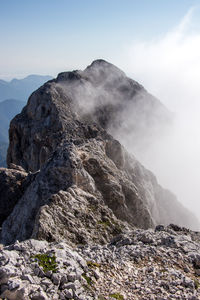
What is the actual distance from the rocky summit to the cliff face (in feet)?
0.49

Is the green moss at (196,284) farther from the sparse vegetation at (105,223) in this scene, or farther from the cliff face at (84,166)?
the sparse vegetation at (105,223)

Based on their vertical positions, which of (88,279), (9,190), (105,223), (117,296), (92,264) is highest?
(9,190)

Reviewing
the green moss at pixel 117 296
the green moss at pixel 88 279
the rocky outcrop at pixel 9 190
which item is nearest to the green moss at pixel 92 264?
the green moss at pixel 88 279

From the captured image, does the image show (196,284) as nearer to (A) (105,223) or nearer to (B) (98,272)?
(B) (98,272)

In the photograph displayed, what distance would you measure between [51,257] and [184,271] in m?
9.73

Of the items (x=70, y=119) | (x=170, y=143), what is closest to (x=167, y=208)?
(x=70, y=119)

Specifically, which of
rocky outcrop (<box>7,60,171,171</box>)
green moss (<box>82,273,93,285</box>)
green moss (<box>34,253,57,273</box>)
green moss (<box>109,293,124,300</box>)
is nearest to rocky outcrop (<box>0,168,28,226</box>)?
rocky outcrop (<box>7,60,171,171</box>)

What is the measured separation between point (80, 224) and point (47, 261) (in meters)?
14.6

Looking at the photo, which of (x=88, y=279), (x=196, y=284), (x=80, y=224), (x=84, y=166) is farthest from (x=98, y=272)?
(x=84, y=166)

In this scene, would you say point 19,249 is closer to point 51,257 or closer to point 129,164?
point 51,257

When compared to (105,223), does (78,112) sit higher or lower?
higher

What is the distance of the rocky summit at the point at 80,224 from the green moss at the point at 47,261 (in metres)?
0.05

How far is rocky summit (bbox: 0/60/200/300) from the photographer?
54.0 ft

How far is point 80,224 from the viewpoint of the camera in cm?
3128
